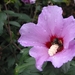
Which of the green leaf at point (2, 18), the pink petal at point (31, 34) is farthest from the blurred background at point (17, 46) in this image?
the pink petal at point (31, 34)

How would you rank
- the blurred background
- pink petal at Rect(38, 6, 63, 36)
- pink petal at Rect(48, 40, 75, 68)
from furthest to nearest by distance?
the blurred background, pink petal at Rect(38, 6, 63, 36), pink petal at Rect(48, 40, 75, 68)

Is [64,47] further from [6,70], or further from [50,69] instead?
[6,70]

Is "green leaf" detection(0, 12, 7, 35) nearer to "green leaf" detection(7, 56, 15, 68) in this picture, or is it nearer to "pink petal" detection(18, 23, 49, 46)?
"green leaf" detection(7, 56, 15, 68)

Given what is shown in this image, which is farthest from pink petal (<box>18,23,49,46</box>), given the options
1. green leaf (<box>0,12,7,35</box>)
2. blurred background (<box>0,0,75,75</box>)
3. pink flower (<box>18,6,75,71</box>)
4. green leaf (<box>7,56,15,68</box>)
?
green leaf (<box>7,56,15,68</box>)

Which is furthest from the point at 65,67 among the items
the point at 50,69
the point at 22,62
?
the point at 22,62

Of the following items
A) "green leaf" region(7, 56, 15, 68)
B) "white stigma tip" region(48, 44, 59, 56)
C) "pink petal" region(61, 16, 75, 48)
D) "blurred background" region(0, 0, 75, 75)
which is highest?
"pink petal" region(61, 16, 75, 48)

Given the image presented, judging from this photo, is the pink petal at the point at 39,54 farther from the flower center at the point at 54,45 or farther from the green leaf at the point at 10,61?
the green leaf at the point at 10,61
